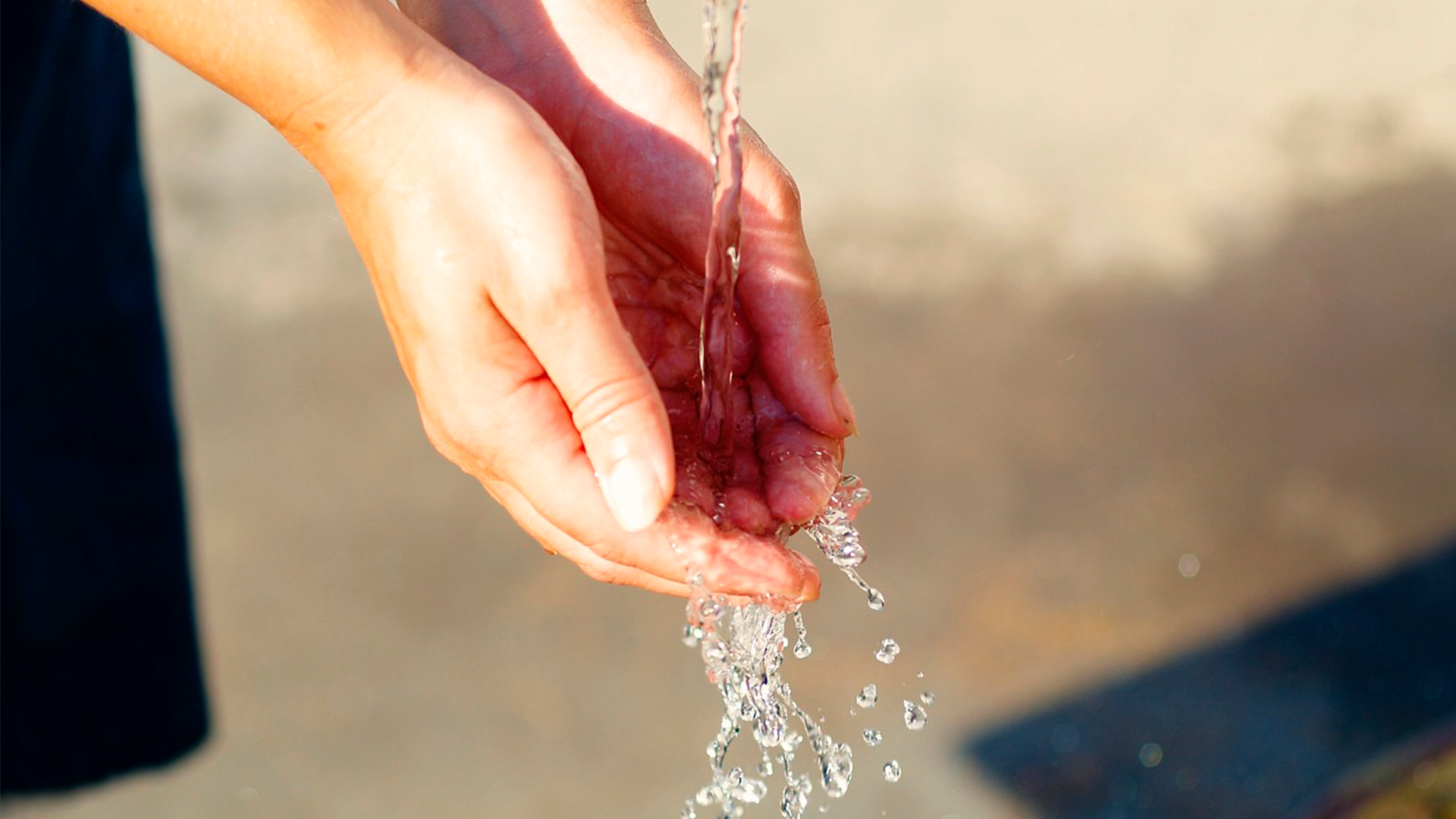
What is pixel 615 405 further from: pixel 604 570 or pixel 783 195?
pixel 783 195

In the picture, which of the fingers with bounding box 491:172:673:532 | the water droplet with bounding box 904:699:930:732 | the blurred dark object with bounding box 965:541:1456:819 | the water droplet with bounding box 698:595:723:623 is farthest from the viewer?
the blurred dark object with bounding box 965:541:1456:819

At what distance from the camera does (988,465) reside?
102 inches

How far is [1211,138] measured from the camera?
3225 mm

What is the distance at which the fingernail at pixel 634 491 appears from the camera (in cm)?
112

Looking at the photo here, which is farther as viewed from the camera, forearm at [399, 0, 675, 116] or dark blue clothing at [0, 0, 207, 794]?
dark blue clothing at [0, 0, 207, 794]

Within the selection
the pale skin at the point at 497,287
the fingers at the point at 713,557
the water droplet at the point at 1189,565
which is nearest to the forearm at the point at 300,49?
the pale skin at the point at 497,287

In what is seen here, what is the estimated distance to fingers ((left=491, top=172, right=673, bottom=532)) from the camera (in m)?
1.08

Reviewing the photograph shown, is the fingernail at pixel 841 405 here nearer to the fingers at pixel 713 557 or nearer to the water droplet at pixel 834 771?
the fingers at pixel 713 557

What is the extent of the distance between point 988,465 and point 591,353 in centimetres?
164

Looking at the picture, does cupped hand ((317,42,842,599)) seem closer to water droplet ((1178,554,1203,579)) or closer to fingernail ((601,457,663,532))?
fingernail ((601,457,663,532))

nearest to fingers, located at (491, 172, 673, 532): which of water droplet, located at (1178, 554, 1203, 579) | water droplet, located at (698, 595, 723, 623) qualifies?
water droplet, located at (698, 595, 723, 623)

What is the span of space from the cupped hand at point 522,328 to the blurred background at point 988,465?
105 centimetres

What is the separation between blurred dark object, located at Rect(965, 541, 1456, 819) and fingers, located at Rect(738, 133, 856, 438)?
3.66 ft

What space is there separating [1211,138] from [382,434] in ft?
7.23
